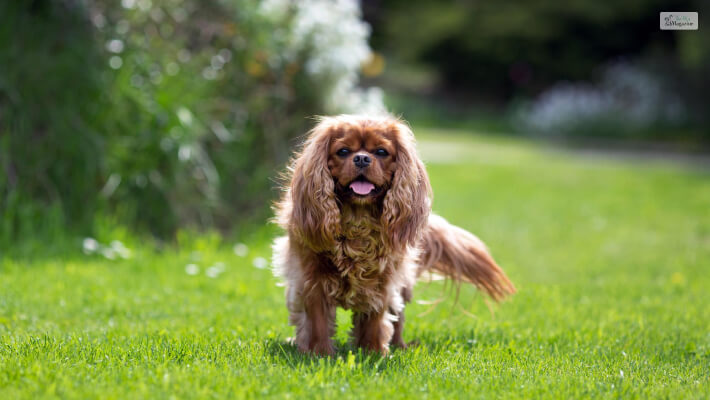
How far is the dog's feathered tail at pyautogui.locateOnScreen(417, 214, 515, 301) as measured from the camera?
4.77m

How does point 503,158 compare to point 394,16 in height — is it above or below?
below

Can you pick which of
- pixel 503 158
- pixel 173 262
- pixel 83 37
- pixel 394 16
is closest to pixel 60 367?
pixel 173 262

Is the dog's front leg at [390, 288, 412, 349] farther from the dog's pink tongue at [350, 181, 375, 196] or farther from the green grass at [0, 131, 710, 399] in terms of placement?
the dog's pink tongue at [350, 181, 375, 196]

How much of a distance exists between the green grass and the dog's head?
Result: 68cm

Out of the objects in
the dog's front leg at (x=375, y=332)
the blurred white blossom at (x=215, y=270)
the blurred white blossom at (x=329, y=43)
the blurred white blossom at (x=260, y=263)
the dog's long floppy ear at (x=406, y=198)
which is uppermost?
the blurred white blossom at (x=329, y=43)

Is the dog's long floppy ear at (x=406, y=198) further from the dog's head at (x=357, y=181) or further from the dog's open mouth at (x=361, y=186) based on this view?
the dog's open mouth at (x=361, y=186)

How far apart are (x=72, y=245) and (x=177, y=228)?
3.24 ft

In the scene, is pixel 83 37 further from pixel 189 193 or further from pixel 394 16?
pixel 394 16

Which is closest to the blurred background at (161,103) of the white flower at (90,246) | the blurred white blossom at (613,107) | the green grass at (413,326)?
the white flower at (90,246)

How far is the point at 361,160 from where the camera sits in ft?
12.9

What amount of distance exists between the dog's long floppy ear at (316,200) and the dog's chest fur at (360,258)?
3.4 inches

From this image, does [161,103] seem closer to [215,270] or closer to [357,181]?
[215,270]

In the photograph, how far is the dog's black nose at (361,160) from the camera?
3.94 m

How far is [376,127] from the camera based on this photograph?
13.4 feet
